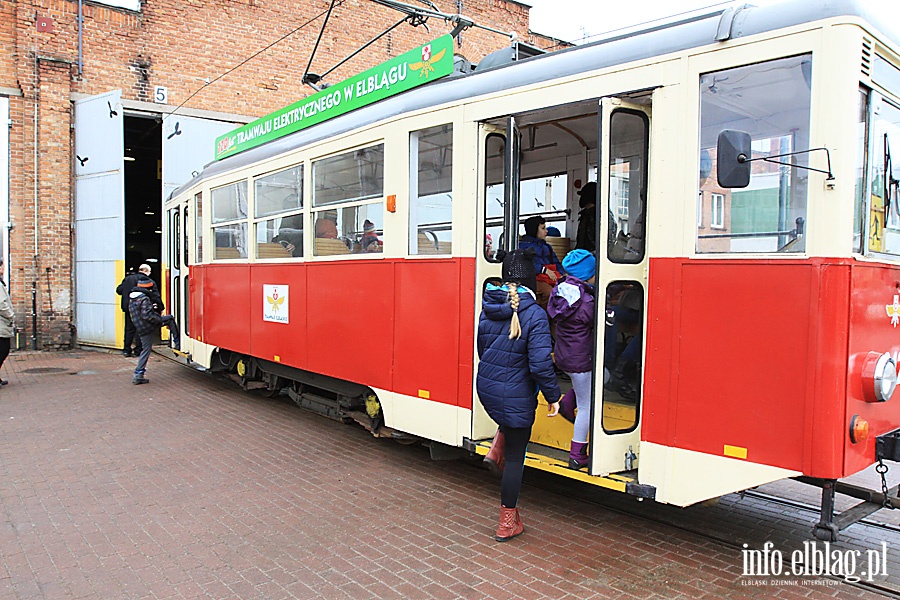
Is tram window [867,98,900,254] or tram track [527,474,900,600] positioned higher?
tram window [867,98,900,254]

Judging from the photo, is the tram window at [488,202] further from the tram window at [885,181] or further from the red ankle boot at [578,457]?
the tram window at [885,181]

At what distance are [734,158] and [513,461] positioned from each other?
2.27m

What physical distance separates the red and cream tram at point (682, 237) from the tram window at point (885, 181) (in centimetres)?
2

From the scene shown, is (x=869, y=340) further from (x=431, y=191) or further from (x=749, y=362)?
(x=431, y=191)

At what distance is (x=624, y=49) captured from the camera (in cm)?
423

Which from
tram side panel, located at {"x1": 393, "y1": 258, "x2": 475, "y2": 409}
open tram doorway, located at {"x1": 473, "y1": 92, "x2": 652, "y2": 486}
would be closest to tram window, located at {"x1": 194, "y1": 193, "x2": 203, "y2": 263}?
tram side panel, located at {"x1": 393, "y1": 258, "x2": 475, "y2": 409}

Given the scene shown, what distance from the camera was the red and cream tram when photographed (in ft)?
11.4

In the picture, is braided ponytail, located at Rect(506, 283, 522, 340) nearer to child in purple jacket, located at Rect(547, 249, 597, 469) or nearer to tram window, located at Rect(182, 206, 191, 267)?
child in purple jacket, located at Rect(547, 249, 597, 469)

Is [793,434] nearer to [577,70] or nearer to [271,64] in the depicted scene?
[577,70]

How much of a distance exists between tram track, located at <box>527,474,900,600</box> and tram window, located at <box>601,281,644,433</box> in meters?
0.95

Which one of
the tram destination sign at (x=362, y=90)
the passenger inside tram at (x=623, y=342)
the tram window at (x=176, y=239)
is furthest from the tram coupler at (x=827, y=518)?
the tram window at (x=176, y=239)

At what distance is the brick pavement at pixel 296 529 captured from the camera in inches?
152

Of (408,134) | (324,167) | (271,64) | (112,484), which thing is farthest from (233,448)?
(271,64)

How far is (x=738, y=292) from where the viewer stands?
3.72 meters
